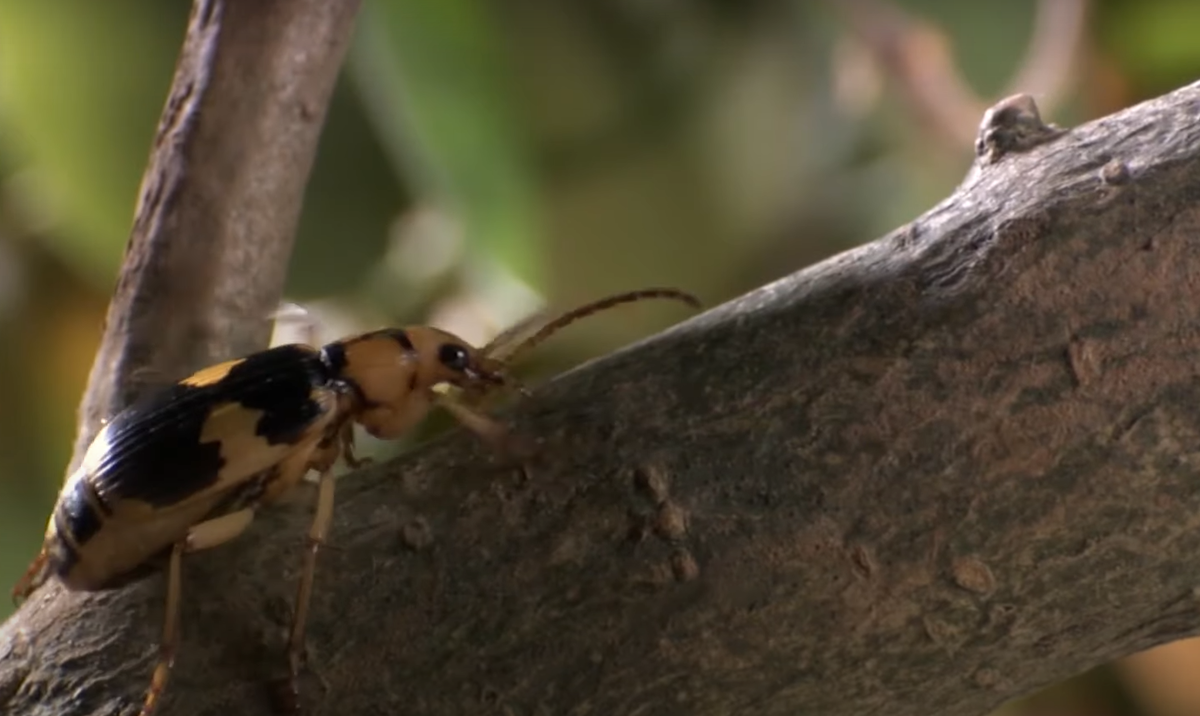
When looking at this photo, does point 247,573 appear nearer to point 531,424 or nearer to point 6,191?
point 531,424

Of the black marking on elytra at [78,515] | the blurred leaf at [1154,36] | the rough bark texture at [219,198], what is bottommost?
the black marking on elytra at [78,515]

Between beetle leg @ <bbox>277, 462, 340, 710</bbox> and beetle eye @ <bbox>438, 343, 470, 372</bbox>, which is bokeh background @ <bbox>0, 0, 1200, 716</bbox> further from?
beetle leg @ <bbox>277, 462, 340, 710</bbox>

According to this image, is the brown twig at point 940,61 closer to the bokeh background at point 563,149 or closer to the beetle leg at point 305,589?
the bokeh background at point 563,149

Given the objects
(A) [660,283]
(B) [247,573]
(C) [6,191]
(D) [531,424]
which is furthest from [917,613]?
(C) [6,191]

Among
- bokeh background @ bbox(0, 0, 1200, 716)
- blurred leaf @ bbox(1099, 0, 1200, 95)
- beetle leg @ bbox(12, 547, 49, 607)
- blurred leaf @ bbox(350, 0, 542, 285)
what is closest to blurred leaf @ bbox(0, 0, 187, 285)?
bokeh background @ bbox(0, 0, 1200, 716)

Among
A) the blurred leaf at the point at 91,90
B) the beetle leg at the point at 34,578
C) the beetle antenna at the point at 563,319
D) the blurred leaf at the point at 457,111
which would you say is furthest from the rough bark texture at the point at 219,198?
the blurred leaf at the point at 91,90

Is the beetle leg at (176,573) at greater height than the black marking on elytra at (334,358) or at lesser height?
lesser
